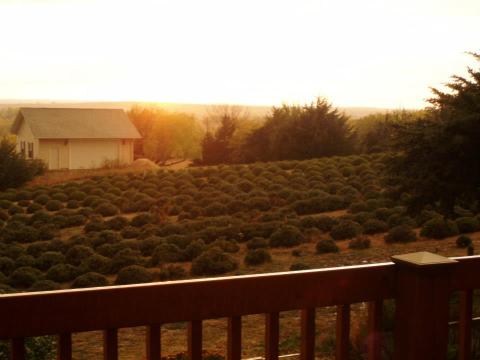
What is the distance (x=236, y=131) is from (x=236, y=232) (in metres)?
34.2

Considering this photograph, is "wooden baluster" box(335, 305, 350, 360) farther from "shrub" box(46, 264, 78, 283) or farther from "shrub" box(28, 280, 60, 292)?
"shrub" box(46, 264, 78, 283)

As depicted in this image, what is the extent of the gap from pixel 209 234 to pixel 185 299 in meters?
14.6

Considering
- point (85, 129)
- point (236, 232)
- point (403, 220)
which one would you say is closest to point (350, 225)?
point (403, 220)

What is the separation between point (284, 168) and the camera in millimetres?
32188

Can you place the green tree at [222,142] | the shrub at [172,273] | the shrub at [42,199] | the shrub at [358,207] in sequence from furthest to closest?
the green tree at [222,142] < the shrub at [42,199] < the shrub at [358,207] < the shrub at [172,273]

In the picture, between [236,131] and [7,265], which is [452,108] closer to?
[7,265]

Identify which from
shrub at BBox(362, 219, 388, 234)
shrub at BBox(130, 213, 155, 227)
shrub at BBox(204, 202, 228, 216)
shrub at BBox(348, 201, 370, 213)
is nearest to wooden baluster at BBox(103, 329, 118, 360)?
shrub at BBox(362, 219, 388, 234)

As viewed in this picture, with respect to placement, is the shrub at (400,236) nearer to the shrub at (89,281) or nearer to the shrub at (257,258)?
the shrub at (257,258)

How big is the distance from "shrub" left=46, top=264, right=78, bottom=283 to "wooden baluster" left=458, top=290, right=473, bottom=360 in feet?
36.3

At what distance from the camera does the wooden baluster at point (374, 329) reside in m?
2.84

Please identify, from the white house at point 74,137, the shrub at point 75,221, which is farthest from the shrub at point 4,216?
Answer: the white house at point 74,137

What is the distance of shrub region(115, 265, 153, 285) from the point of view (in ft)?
40.5

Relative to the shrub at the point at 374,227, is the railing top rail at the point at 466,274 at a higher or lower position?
higher

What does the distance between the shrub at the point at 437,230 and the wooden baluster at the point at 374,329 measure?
13.8 metres
